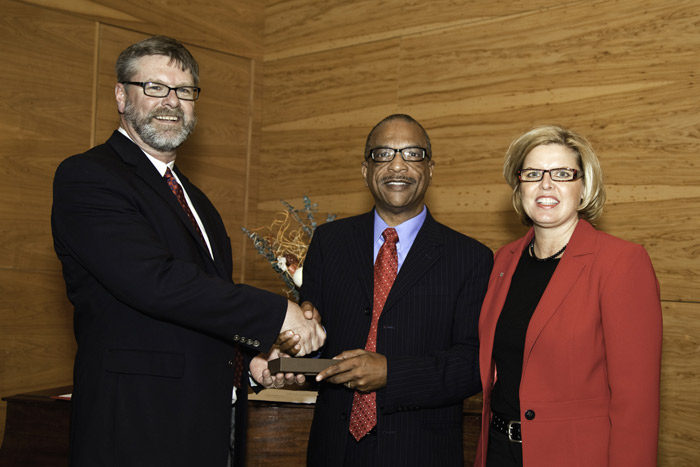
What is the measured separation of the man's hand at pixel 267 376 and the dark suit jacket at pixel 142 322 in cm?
34

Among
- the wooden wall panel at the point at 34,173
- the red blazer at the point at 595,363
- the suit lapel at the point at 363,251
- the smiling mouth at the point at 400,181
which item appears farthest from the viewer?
the wooden wall panel at the point at 34,173

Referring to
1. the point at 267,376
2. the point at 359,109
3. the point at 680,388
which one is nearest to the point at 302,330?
the point at 267,376

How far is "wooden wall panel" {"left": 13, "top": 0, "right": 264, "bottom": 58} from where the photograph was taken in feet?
15.3

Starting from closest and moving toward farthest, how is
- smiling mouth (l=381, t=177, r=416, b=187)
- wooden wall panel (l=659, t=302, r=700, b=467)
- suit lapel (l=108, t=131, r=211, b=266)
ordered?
1. suit lapel (l=108, t=131, r=211, b=266)
2. smiling mouth (l=381, t=177, r=416, b=187)
3. wooden wall panel (l=659, t=302, r=700, b=467)

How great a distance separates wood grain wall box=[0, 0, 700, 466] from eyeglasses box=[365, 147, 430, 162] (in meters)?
1.66

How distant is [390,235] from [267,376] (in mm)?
675

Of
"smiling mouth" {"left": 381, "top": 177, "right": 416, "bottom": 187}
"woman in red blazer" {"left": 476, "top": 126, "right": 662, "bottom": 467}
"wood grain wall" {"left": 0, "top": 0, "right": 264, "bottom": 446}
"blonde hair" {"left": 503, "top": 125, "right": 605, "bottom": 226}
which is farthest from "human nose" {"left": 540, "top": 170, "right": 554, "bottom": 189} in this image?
"wood grain wall" {"left": 0, "top": 0, "right": 264, "bottom": 446}

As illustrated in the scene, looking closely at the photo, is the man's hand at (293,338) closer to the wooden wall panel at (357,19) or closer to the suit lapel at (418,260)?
the suit lapel at (418,260)

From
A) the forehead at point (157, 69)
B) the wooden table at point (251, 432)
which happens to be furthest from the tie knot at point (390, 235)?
the forehead at point (157, 69)

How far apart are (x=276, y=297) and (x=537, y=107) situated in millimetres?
2512

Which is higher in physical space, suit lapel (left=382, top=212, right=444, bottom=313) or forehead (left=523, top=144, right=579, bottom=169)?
forehead (left=523, top=144, right=579, bottom=169)

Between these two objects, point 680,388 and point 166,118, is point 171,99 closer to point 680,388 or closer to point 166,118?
point 166,118

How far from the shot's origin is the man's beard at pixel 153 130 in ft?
7.90

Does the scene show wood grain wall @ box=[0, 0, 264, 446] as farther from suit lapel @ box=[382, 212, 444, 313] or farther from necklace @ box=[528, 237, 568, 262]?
necklace @ box=[528, 237, 568, 262]
